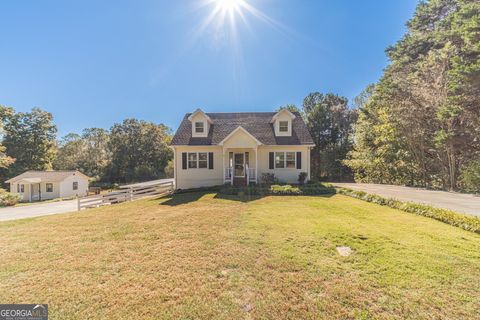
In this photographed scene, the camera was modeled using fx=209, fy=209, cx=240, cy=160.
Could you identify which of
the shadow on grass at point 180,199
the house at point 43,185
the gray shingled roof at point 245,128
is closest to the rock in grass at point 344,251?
the shadow on grass at point 180,199

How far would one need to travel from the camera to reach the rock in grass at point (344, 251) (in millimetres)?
5012

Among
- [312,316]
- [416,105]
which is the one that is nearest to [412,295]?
[312,316]

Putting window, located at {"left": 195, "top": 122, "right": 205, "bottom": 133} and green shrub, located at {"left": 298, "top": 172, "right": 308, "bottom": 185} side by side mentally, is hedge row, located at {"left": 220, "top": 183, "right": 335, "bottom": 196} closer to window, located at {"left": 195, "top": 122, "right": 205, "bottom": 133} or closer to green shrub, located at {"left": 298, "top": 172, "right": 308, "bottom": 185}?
green shrub, located at {"left": 298, "top": 172, "right": 308, "bottom": 185}

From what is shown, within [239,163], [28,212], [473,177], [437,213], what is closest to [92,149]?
[28,212]

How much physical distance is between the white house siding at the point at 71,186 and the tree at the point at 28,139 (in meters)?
10.7

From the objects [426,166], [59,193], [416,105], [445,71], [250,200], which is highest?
[445,71]

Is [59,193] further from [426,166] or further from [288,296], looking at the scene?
[426,166]

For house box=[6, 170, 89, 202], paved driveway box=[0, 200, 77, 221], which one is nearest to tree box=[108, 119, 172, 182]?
house box=[6, 170, 89, 202]

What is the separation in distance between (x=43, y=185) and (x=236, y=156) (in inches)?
1217

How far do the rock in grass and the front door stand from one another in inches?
460

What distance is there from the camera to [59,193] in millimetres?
30219

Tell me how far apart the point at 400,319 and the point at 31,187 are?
40882mm

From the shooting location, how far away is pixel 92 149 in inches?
1909

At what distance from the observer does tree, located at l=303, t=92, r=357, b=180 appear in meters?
31.0
